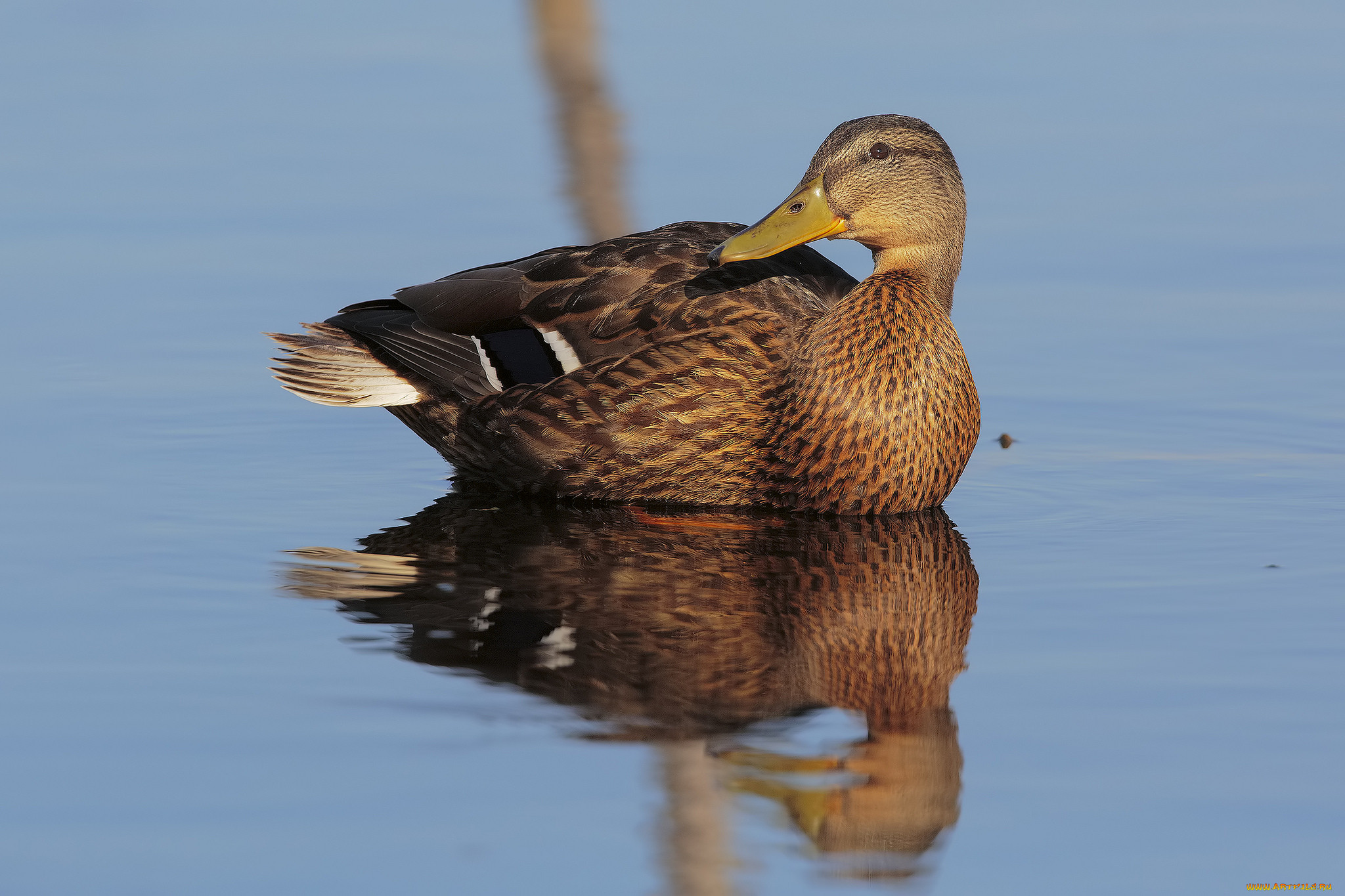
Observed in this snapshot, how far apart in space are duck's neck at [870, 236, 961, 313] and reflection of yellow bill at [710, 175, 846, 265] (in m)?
0.24

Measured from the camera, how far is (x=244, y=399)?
315 inches

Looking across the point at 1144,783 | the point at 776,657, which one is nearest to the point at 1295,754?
the point at 1144,783

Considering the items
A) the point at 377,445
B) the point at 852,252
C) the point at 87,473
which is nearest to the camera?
the point at 87,473

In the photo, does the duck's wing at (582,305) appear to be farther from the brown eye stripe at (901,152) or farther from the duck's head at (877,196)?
the brown eye stripe at (901,152)

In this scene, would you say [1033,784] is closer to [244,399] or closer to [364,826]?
[364,826]

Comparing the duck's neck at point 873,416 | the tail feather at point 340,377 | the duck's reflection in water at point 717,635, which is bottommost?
the duck's reflection in water at point 717,635

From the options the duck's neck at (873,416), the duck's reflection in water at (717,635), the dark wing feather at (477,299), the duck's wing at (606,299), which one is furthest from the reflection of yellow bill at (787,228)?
the duck's reflection in water at (717,635)

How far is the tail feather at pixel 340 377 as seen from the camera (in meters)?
7.51

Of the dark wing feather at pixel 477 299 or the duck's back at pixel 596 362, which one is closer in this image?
the duck's back at pixel 596 362

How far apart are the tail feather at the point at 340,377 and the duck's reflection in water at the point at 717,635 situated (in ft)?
2.01

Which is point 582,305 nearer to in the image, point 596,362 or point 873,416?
point 596,362

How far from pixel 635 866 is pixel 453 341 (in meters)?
3.59

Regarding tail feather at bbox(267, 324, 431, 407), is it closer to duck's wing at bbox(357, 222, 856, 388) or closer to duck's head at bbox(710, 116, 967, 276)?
duck's wing at bbox(357, 222, 856, 388)

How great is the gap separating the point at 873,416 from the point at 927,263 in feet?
2.51
